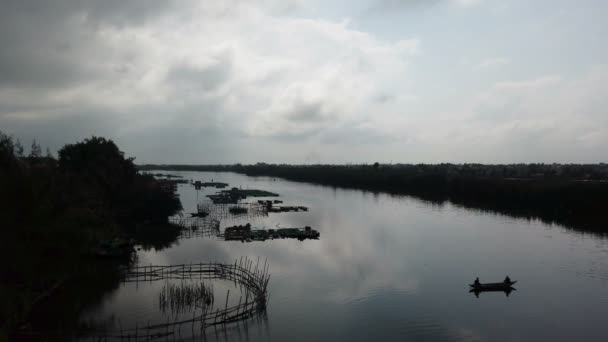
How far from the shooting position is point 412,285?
26.8 meters

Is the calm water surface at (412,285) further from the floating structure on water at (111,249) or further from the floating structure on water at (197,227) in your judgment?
the floating structure on water at (197,227)

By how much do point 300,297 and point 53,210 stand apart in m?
13.9

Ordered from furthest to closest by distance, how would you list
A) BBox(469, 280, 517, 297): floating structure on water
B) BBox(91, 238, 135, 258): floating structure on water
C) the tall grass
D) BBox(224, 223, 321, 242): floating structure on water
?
BBox(224, 223, 321, 242): floating structure on water
BBox(91, 238, 135, 258): floating structure on water
BBox(469, 280, 517, 297): floating structure on water
the tall grass

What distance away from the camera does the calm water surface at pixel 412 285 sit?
20.2 meters

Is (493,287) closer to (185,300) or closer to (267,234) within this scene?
(185,300)

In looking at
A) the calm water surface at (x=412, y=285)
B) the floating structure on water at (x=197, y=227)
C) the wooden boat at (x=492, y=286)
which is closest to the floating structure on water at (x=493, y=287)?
the wooden boat at (x=492, y=286)

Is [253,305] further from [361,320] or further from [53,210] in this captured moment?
[53,210]

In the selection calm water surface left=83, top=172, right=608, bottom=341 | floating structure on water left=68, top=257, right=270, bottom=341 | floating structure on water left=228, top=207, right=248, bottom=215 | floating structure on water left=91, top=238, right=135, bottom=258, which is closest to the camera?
floating structure on water left=68, top=257, right=270, bottom=341

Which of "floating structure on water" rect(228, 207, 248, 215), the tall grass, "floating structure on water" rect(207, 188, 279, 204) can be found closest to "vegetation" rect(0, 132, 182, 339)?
the tall grass

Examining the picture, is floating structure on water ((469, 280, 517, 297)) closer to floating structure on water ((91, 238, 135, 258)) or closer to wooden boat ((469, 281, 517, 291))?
wooden boat ((469, 281, 517, 291))

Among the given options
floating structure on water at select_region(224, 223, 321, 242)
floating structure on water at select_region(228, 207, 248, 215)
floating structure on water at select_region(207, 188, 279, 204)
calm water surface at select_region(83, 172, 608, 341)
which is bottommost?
calm water surface at select_region(83, 172, 608, 341)

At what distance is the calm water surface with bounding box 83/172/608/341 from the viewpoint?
20188 millimetres

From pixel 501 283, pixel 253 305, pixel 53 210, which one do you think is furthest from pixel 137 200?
pixel 501 283

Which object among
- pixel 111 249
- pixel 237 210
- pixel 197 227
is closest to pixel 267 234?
pixel 197 227
